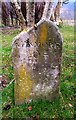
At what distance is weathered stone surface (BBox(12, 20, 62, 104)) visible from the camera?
5859 mm

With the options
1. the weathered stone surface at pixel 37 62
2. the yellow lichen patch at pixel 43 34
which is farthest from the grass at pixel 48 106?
the yellow lichen patch at pixel 43 34

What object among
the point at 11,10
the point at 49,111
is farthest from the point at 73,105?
the point at 11,10

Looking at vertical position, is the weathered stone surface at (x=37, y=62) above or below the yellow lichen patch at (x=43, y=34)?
below

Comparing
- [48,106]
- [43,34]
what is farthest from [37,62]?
[48,106]

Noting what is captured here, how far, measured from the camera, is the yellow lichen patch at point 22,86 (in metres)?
6.05

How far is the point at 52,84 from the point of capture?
20.3 feet

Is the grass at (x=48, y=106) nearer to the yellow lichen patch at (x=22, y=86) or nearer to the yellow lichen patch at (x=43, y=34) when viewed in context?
the yellow lichen patch at (x=22, y=86)

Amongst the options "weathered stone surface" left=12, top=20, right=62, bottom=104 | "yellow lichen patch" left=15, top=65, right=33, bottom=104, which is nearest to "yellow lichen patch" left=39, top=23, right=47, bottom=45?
"weathered stone surface" left=12, top=20, right=62, bottom=104

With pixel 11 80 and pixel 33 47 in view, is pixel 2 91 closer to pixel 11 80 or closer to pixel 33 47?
pixel 11 80

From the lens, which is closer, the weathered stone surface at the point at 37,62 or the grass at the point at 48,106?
the weathered stone surface at the point at 37,62

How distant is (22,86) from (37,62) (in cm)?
61

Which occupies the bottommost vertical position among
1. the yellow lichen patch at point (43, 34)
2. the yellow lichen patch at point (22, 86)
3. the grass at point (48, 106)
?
the grass at point (48, 106)

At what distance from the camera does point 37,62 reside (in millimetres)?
6023

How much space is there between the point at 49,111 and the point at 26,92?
632 mm
